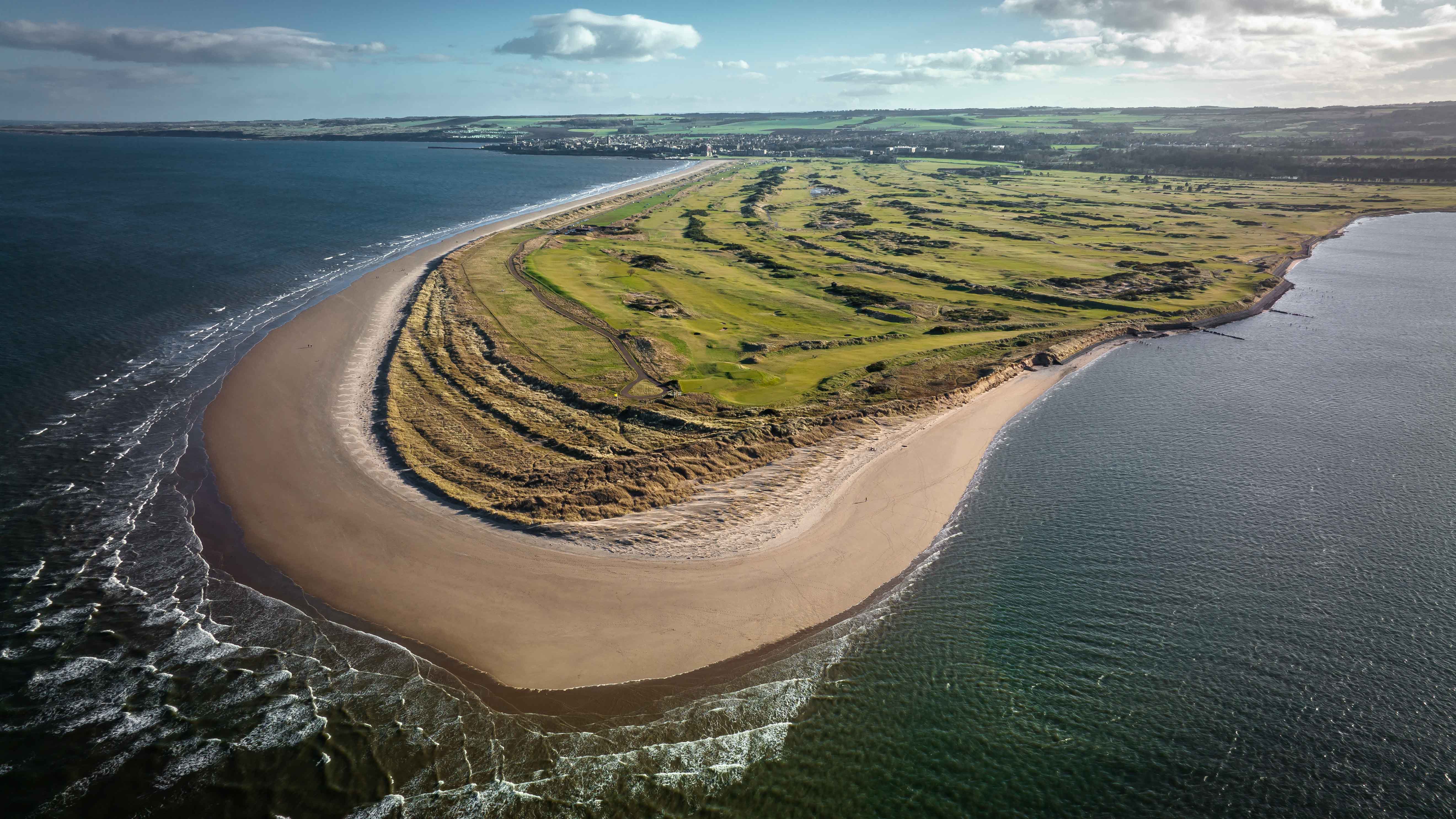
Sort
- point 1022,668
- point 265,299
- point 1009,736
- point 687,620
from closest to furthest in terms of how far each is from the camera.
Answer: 1. point 1009,736
2. point 1022,668
3. point 687,620
4. point 265,299

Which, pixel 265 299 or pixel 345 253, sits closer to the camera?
pixel 265 299

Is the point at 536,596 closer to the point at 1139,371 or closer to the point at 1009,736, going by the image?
the point at 1009,736

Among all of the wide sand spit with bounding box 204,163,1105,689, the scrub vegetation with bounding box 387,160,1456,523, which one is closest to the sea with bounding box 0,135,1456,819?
the wide sand spit with bounding box 204,163,1105,689

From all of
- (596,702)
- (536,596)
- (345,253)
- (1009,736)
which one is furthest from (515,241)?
(1009,736)

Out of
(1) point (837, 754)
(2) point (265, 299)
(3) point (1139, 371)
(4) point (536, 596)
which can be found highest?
(2) point (265, 299)

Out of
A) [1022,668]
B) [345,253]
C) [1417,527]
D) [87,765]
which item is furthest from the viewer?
[345,253]

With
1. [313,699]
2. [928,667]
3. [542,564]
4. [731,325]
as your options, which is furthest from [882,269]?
[313,699]

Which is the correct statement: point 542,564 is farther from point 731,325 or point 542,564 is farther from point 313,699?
point 731,325

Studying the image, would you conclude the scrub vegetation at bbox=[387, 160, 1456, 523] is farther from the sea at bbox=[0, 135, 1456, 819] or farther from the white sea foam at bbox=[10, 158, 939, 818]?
the sea at bbox=[0, 135, 1456, 819]
